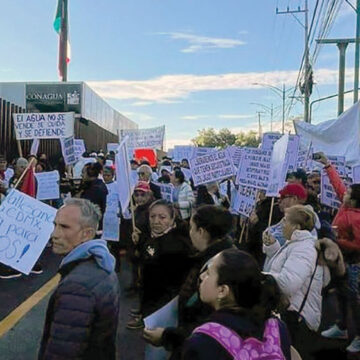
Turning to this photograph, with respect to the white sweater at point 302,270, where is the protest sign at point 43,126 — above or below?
above

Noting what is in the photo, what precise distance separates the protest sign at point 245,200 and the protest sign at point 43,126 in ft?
12.5

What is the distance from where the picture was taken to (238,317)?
1.89 metres

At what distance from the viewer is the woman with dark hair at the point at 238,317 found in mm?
1812

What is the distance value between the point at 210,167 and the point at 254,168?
5.60 ft

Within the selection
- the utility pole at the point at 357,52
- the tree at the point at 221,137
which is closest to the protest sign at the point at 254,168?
the utility pole at the point at 357,52

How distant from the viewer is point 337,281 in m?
4.80

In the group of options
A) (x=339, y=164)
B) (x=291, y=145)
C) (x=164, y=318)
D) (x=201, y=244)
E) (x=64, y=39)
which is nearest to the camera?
(x=164, y=318)

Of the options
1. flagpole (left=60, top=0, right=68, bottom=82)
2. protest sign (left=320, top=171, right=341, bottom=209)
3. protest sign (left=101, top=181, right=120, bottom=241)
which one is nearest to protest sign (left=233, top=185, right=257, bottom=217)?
protest sign (left=320, top=171, right=341, bottom=209)

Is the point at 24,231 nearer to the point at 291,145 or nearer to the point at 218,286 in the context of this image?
the point at 218,286

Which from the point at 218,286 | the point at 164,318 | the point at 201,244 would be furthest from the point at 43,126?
the point at 218,286

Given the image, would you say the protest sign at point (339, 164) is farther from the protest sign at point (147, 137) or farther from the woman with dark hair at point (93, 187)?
the protest sign at point (147, 137)

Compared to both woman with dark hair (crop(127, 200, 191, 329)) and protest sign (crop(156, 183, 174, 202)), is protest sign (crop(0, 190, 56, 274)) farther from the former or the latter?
protest sign (crop(156, 183, 174, 202))

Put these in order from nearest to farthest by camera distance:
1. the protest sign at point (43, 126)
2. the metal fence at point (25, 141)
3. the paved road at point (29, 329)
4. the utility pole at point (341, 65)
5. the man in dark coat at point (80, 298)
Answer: the man in dark coat at point (80, 298), the paved road at point (29, 329), the protest sign at point (43, 126), the metal fence at point (25, 141), the utility pole at point (341, 65)

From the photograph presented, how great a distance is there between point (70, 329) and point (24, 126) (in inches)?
323
